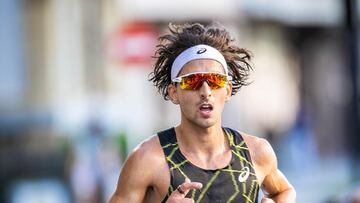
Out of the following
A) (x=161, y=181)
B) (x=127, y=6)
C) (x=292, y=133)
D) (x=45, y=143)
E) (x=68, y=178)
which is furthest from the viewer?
(x=127, y=6)

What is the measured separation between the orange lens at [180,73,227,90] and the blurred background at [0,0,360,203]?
10.1 meters

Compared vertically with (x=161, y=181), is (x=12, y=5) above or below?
above

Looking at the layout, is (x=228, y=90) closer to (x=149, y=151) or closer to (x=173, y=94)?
(x=173, y=94)

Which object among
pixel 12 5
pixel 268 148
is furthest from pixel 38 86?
pixel 268 148

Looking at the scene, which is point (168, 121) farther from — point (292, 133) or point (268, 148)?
point (268, 148)

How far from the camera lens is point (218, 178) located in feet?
23.4

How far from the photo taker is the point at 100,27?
1168 inches

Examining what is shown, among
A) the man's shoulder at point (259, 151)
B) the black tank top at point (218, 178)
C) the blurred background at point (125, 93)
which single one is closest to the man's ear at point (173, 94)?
the black tank top at point (218, 178)

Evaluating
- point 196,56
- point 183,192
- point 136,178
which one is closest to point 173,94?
point 196,56

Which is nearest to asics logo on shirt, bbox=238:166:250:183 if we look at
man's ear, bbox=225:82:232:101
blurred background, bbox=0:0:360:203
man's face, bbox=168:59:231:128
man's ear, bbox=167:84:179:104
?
man's face, bbox=168:59:231:128

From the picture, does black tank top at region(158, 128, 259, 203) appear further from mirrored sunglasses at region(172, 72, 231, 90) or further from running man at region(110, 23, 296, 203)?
mirrored sunglasses at region(172, 72, 231, 90)

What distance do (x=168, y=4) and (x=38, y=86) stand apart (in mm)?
3886

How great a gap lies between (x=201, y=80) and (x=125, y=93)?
2293cm

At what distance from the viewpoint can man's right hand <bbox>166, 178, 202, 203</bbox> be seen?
6.82m
